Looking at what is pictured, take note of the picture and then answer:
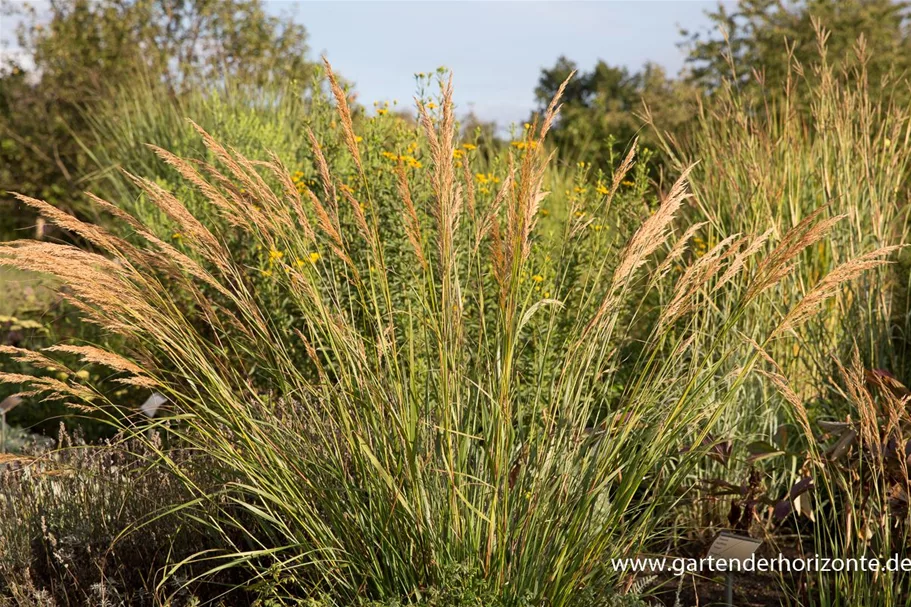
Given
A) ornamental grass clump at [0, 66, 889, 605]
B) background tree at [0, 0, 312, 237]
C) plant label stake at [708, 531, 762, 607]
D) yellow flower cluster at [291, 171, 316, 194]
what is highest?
background tree at [0, 0, 312, 237]

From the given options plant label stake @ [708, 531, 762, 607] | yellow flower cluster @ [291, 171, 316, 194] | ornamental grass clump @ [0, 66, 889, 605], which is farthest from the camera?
yellow flower cluster @ [291, 171, 316, 194]

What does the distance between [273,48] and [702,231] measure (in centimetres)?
966

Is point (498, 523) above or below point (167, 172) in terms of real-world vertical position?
below

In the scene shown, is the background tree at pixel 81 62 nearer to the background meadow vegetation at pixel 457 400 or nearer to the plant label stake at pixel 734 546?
the background meadow vegetation at pixel 457 400

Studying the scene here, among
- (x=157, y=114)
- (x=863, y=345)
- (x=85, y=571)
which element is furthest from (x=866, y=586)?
(x=157, y=114)

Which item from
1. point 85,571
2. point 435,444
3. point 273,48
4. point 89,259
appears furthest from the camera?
point 273,48

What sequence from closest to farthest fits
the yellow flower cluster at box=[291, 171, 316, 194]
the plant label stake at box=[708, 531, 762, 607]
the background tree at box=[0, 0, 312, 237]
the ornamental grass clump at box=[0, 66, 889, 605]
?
the ornamental grass clump at box=[0, 66, 889, 605], the plant label stake at box=[708, 531, 762, 607], the yellow flower cluster at box=[291, 171, 316, 194], the background tree at box=[0, 0, 312, 237]

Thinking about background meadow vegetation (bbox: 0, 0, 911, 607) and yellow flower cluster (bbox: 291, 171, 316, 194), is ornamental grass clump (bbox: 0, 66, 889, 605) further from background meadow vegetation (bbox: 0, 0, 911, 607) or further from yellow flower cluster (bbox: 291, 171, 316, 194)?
yellow flower cluster (bbox: 291, 171, 316, 194)

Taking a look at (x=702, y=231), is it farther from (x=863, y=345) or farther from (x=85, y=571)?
(x=85, y=571)

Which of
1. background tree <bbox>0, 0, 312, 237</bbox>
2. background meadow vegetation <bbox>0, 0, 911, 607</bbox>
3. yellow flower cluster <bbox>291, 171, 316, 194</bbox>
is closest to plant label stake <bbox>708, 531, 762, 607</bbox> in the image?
background meadow vegetation <bbox>0, 0, 911, 607</bbox>

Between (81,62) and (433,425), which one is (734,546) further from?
(81,62)

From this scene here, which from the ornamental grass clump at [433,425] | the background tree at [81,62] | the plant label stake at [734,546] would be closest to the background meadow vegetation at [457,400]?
the ornamental grass clump at [433,425]

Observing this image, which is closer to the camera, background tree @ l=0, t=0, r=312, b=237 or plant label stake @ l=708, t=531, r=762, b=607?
plant label stake @ l=708, t=531, r=762, b=607

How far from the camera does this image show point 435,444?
8.02 feet
